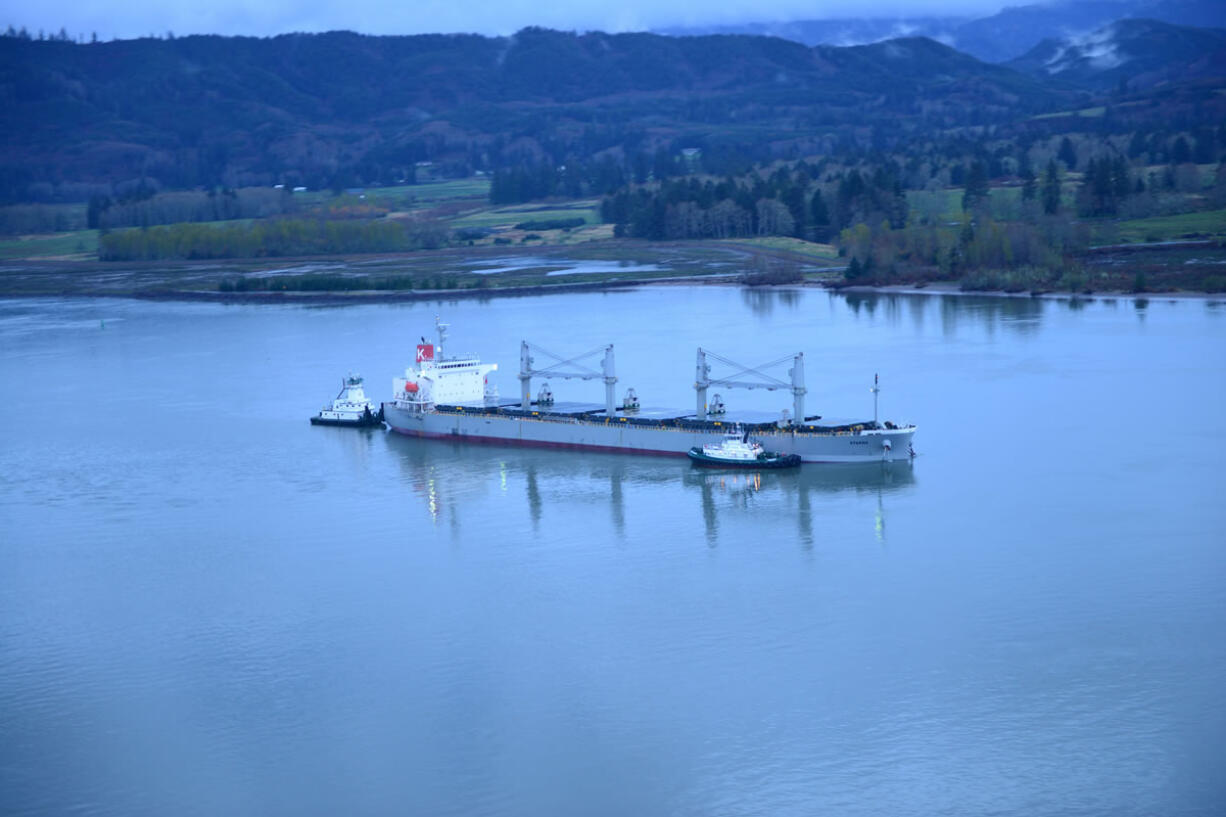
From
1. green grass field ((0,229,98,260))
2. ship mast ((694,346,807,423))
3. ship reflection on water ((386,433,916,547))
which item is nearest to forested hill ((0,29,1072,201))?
green grass field ((0,229,98,260))

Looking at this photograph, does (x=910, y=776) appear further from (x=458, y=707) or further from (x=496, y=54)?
(x=496, y=54)

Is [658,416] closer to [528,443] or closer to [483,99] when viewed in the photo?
[528,443]

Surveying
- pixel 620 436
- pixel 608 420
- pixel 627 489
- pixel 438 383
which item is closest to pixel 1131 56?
pixel 438 383

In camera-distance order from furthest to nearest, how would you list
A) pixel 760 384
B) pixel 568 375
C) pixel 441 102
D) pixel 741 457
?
pixel 441 102 → pixel 568 375 → pixel 760 384 → pixel 741 457

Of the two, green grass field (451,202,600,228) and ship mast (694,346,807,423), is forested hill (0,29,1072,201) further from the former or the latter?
ship mast (694,346,807,423)

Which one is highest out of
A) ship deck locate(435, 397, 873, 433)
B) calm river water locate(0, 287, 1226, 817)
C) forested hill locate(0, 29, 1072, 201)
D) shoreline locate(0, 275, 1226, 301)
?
forested hill locate(0, 29, 1072, 201)

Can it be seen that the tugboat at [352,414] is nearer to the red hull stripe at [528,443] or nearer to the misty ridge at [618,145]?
the red hull stripe at [528,443]

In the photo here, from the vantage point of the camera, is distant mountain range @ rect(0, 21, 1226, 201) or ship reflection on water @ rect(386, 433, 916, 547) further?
distant mountain range @ rect(0, 21, 1226, 201)
